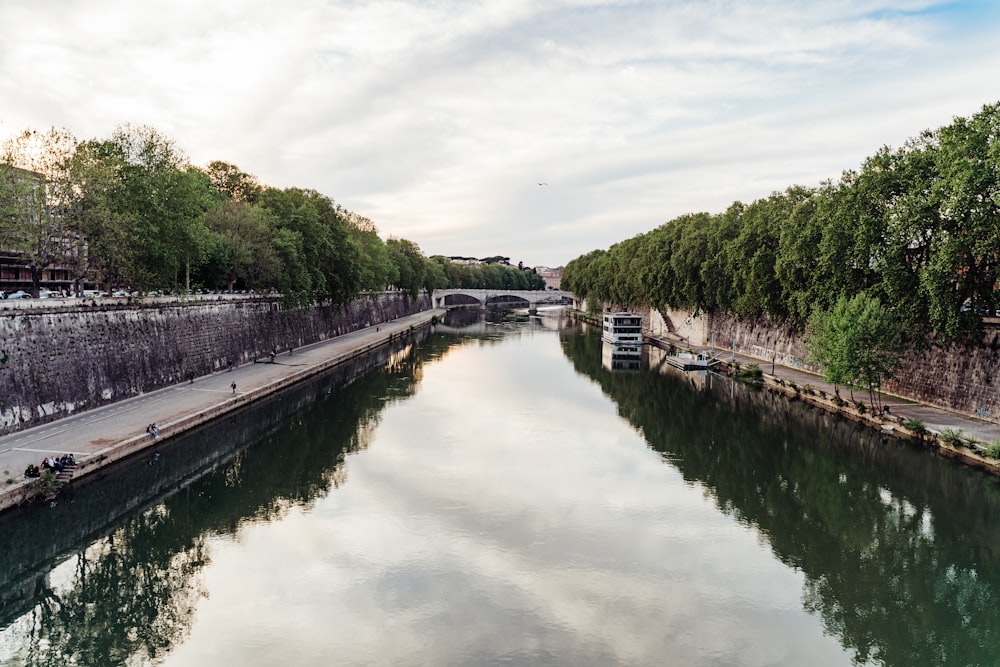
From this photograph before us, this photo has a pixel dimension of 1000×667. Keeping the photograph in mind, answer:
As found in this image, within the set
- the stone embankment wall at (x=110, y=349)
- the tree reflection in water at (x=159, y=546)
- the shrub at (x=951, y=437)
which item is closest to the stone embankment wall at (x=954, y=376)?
the shrub at (x=951, y=437)

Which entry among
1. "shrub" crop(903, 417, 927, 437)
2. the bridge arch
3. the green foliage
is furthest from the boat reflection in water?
the bridge arch

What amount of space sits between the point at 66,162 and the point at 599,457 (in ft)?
108

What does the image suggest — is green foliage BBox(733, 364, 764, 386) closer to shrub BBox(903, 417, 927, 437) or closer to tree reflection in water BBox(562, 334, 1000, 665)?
tree reflection in water BBox(562, 334, 1000, 665)

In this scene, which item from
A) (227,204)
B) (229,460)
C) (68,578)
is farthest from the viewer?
(227,204)

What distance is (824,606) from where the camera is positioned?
1683 cm

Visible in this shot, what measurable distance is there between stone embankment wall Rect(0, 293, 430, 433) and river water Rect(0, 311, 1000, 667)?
22.0 ft

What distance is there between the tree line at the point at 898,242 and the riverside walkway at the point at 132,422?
36432mm

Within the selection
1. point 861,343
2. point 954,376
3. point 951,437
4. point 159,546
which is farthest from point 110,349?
point 954,376

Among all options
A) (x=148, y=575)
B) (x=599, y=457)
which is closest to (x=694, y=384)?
(x=599, y=457)

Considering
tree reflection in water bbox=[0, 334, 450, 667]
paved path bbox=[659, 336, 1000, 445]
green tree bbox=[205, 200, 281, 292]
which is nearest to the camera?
tree reflection in water bbox=[0, 334, 450, 667]

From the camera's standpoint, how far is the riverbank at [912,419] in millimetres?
28359

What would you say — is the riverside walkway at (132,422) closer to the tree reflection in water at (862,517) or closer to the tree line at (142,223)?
the tree line at (142,223)

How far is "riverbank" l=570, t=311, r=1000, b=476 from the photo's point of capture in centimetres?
2836

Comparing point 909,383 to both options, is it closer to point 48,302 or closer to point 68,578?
point 68,578
